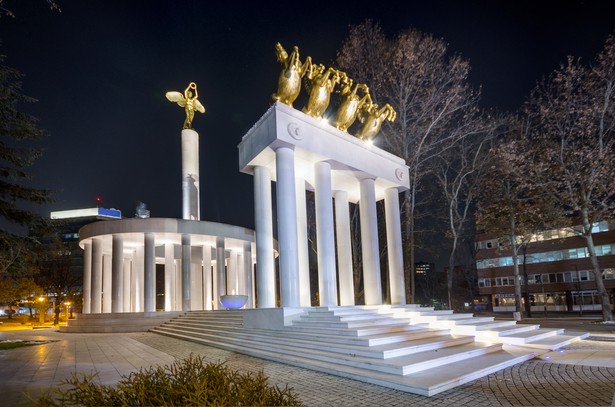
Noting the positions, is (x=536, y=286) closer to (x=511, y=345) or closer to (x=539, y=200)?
(x=539, y=200)

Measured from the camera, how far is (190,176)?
28844 millimetres

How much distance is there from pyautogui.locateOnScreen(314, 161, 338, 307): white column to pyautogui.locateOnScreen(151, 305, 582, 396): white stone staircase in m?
1.55

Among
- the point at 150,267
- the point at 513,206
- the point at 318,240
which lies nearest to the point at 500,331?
the point at 318,240

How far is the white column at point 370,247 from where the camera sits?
16844 mm

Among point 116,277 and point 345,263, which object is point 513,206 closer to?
point 345,263

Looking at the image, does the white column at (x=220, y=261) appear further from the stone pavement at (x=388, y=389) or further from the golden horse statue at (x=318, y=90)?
the stone pavement at (x=388, y=389)

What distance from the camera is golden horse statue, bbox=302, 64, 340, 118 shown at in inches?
620

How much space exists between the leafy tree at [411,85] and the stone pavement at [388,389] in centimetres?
1287

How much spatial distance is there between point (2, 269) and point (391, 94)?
1933cm

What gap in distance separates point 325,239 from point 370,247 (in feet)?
9.30

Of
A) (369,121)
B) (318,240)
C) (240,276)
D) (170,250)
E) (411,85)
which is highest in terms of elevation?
(411,85)

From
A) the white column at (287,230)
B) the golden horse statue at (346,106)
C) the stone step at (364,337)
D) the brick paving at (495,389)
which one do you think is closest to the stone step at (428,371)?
the brick paving at (495,389)

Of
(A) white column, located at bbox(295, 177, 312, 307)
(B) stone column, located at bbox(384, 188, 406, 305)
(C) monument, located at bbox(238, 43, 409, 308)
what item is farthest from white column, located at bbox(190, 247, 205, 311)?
(B) stone column, located at bbox(384, 188, 406, 305)

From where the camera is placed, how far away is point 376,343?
31.4 feet
